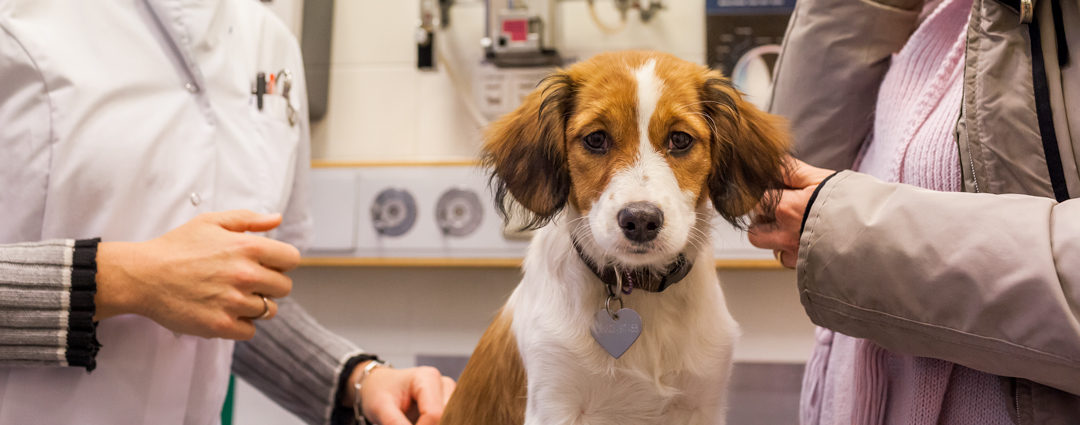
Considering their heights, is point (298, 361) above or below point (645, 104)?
below

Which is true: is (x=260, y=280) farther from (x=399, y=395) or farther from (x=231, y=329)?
(x=399, y=395)

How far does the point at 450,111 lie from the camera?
228cm

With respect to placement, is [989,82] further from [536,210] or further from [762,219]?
[536,210]

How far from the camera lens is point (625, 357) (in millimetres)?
763

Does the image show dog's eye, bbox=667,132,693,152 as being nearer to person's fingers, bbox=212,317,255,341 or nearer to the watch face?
person's fingers, bbox=212,317,255,341

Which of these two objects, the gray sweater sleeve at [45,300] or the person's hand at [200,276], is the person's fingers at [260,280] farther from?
the gray sweater sleeve at [45,300]

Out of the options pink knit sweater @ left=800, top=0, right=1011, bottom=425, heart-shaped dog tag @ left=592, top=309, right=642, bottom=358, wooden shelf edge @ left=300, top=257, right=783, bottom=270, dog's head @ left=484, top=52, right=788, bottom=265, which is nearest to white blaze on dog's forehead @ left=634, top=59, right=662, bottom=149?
dog's head @ left=484, top=52, right=788, bottom=265

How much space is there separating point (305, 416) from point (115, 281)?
21.5 inches

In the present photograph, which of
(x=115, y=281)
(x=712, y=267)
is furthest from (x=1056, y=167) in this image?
(x=115, y=281)

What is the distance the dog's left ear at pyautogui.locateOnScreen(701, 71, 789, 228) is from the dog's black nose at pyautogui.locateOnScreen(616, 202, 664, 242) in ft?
0.54

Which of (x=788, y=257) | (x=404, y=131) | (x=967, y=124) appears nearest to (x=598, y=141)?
(x=788, y=257)

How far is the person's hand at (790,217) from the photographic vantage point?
77cm

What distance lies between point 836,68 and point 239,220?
2.78ft

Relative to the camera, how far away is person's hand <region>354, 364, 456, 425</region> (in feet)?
3.38
